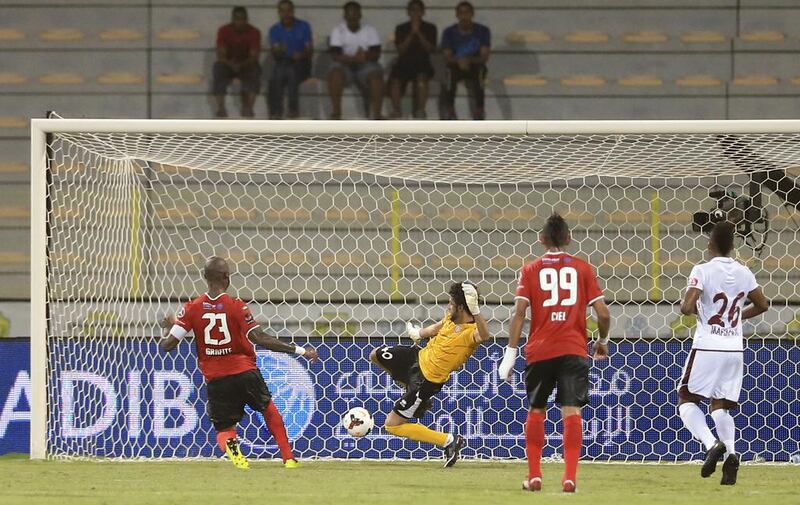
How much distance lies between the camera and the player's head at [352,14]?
610 inches

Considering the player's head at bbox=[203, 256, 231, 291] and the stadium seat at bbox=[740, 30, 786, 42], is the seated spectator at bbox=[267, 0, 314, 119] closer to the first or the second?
the stadium seat at bbox=[740, 30, 786, 42]

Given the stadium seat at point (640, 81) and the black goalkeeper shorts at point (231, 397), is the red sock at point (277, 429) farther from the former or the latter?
the stadium seat at point (640, 81)

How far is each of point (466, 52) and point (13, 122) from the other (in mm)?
5338

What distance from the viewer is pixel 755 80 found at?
1585 centimetres

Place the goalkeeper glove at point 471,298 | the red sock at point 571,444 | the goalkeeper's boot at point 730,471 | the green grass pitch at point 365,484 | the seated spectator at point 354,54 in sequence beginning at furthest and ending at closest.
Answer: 1. the seated spectator at point 354,54
2. the goalkeeper glove at point 471,298
3. the goalkeeper's boot at point 730,471
4. the red sock at point 571,444
5. the green grass pitch at point 365,484

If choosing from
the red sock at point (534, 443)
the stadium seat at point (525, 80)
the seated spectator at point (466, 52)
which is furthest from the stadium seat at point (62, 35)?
the red sock at point (534, 443)

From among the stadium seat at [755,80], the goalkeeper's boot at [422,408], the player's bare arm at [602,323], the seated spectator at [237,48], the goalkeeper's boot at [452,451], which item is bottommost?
the goalkeeper's boot at [452,451]

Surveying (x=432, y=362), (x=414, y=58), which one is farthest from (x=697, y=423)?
(x=414, y=58)

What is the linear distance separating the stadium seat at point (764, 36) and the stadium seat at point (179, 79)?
252 inches

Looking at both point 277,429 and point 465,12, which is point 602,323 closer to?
point 277,429

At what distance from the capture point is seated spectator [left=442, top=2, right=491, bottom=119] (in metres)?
15.3

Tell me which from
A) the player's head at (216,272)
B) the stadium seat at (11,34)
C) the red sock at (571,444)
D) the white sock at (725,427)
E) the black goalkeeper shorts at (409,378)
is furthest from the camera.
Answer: the stadium seat at (11,34)

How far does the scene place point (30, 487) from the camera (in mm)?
7676

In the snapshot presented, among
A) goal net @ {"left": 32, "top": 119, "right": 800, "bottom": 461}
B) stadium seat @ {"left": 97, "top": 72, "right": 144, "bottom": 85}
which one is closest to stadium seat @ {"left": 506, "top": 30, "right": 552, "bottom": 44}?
goal net @ {"left": 32, "top": 119, "right": 800, "bottom": 461}
